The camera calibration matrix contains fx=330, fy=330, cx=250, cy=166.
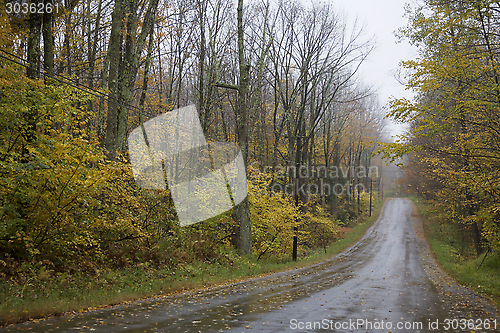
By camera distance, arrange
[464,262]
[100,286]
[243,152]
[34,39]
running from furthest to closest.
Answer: [464,262], [243,152], [34,39], [100,286]

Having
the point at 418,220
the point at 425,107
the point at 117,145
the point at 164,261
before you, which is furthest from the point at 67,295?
the point at 418,220

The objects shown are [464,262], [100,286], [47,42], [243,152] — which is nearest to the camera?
[100,286]

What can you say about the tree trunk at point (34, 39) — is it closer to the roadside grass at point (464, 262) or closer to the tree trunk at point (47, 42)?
the tree trunk at point (47, 42)

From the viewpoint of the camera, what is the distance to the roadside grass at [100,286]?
6498 millimetres

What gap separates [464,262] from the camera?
20859 mm

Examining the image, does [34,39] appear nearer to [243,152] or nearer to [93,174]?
[93,174]

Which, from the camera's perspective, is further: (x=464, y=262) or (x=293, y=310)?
(x=464, y=262)

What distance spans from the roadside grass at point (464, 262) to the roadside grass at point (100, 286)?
30.7 ft

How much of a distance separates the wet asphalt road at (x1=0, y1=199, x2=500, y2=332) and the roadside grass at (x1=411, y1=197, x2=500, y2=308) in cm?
191

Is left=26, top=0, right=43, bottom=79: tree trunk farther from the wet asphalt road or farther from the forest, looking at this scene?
the wet asphalt road

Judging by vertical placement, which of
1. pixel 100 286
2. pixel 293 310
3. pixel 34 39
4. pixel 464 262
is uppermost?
pixel 34 39

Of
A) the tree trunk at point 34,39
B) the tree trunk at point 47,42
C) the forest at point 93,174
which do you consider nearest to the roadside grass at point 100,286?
the forest at point 93,174

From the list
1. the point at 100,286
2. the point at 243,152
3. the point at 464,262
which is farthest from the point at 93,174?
the point at 464,262

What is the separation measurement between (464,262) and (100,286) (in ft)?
70.4
